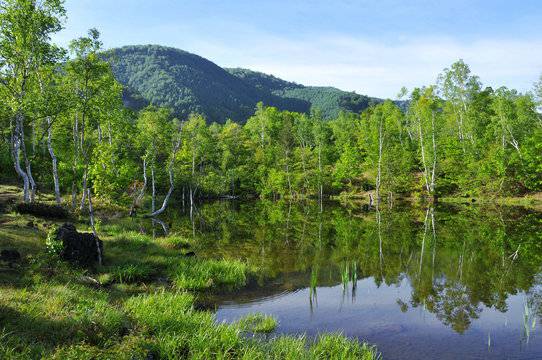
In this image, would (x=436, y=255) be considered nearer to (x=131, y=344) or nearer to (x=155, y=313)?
(x=155, y=313)

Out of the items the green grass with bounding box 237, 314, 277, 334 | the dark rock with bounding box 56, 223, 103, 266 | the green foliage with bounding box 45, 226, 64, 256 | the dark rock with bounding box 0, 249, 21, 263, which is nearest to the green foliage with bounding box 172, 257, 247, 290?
the dark rock with bounding box 56, 223, 103, 266

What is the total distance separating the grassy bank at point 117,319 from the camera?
858cm

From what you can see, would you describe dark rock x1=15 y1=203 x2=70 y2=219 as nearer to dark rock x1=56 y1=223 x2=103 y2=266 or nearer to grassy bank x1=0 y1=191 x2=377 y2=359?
grassy bank x1=0 y1=191 x2=377 y2=359

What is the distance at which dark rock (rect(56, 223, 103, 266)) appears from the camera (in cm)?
1560

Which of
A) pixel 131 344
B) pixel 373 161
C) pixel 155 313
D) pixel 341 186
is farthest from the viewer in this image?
pixel 341 186

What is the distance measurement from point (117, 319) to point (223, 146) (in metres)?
69.6

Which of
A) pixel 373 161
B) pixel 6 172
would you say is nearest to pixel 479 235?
pixel 373 161

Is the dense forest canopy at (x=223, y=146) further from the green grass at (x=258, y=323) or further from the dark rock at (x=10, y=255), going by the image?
the green grass at (x=258, y=323)

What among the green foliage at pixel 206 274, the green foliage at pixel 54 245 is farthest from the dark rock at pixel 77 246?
the green foliage at pixel 206 274

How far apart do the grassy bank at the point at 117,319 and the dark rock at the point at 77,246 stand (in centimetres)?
55

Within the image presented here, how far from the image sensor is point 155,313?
11719 millimetres

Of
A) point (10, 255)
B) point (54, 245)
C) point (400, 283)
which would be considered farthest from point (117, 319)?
point (400, 283)

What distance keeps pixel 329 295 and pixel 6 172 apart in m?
45.1

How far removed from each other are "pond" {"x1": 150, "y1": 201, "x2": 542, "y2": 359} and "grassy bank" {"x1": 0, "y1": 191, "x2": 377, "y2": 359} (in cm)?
159
